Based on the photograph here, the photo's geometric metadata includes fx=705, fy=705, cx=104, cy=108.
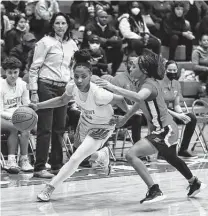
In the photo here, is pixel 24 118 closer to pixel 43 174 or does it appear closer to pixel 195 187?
pixel 43 174

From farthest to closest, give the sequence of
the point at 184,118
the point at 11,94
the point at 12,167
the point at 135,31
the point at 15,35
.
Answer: the point at 135,31 < the point at 15,35 < the point at 184,118 < the point at 11,94 < the point at 12,167

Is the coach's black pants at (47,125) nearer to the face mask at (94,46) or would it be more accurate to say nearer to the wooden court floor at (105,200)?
the wooden court floor at (105,200)

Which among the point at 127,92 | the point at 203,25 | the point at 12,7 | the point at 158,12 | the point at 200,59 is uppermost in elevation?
the point at 127,92

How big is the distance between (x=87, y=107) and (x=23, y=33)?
17.2ft

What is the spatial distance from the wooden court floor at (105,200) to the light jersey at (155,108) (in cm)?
76

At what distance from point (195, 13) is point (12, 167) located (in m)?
8.39

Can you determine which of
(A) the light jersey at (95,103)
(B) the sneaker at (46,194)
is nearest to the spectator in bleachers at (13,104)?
(B) the sneaker at (46,194)

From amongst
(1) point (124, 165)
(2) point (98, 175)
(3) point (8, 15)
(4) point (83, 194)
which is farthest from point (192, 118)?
(3) point (8, 15)

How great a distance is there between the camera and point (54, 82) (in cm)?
839

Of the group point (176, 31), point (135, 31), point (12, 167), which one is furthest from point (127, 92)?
point (176, 31)

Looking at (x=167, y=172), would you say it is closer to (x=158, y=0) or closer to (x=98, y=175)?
(x=98, y=175)

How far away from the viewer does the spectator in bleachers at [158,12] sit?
14733mm

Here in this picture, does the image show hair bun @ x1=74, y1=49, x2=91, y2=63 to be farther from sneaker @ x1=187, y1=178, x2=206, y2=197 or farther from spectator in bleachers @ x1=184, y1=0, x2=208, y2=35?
spectator in bleachers @ x1=184, y1=0, x2=208, y2=35

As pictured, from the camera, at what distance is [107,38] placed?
1297 centimetres
